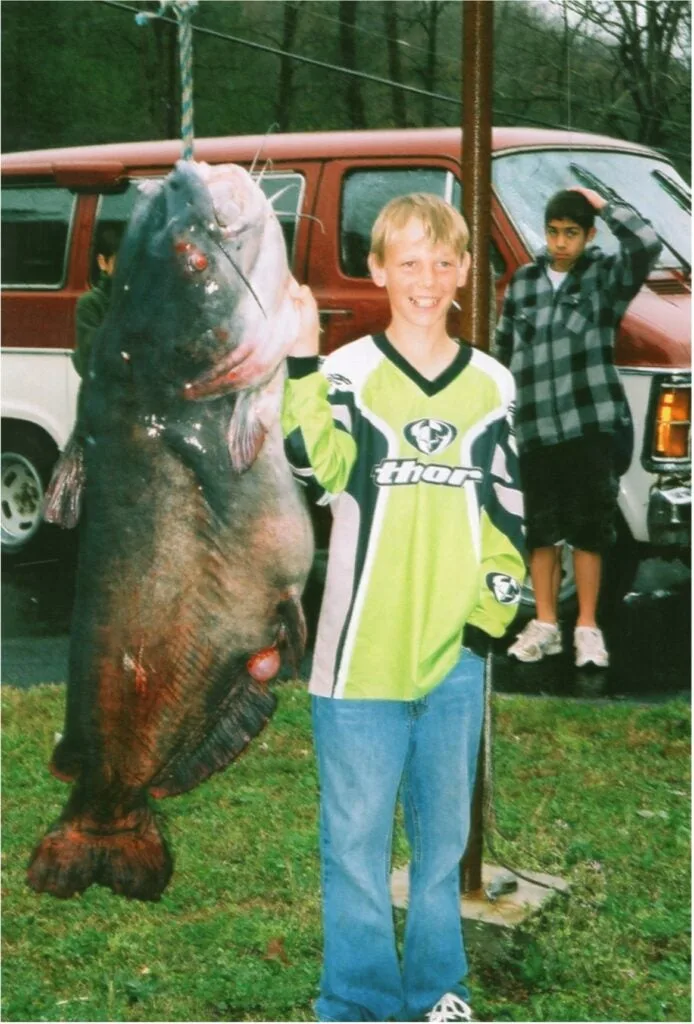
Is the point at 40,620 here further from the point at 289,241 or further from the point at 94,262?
the point at 289,241

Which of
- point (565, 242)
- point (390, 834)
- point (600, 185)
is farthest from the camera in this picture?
point (600, 185)

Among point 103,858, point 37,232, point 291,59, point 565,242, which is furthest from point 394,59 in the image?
A: point 103,858

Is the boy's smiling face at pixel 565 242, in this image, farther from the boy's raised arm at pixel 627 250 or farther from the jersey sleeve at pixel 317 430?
the jersey sleeve at pixel 317 430

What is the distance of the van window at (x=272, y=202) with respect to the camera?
3049mm

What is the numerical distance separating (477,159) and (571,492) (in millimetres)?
1062

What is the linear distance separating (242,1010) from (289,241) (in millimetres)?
1823

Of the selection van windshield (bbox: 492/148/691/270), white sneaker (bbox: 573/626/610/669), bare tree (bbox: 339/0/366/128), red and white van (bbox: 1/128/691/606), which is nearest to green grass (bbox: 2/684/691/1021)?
white sneaker (bbox: 573/626/610/669)

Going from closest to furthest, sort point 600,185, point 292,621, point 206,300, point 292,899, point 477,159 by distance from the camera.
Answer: point 206,300 → point 292,621 → point 477,159 → point 292,899 → point 600,185

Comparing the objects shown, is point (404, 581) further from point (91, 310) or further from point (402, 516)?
point (91, 310)

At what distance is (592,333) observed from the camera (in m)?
3.77

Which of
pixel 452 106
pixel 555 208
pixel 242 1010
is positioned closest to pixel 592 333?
pixel 555 208

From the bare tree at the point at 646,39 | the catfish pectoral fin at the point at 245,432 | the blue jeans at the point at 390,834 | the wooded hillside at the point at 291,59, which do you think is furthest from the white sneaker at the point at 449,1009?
the bare tree at the point at 646,39

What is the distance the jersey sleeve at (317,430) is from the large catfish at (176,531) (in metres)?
0.02

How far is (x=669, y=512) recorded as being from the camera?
13.4 ft
